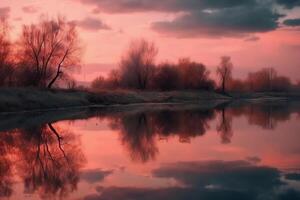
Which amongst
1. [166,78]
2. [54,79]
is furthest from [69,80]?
[166,78]

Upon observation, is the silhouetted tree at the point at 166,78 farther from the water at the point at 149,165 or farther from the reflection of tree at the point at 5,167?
the reflection of tree at the point at 5,167

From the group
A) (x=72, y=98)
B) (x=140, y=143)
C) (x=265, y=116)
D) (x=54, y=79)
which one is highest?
(x=54, y=79)

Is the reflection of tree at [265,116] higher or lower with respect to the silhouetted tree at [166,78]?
lower

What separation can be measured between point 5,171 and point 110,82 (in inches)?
2570

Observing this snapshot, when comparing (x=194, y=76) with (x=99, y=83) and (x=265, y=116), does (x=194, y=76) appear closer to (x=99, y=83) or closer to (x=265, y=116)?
(x=99, y=83)

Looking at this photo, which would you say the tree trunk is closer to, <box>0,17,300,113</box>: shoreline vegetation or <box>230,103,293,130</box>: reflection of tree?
<box>0,17,300,113</box>: shoreline vegetation

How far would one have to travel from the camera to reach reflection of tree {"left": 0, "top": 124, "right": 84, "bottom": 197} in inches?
383

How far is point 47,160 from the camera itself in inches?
522

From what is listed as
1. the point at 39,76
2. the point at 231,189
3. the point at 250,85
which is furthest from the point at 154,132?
the point at 250,85

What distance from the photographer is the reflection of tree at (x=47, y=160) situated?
9.73 meters

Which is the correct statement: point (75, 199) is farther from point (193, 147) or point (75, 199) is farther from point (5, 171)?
point (193, 147)

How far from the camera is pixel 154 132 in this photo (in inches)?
852

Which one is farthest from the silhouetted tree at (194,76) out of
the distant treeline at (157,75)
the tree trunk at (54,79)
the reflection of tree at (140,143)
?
the reflection of tree at (140,143)

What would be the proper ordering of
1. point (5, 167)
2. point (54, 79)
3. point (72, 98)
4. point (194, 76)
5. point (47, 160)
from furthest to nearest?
point (194, 76) < point (54, 79) < point (72, 98) < point (47, 160) < point (5, 167)
